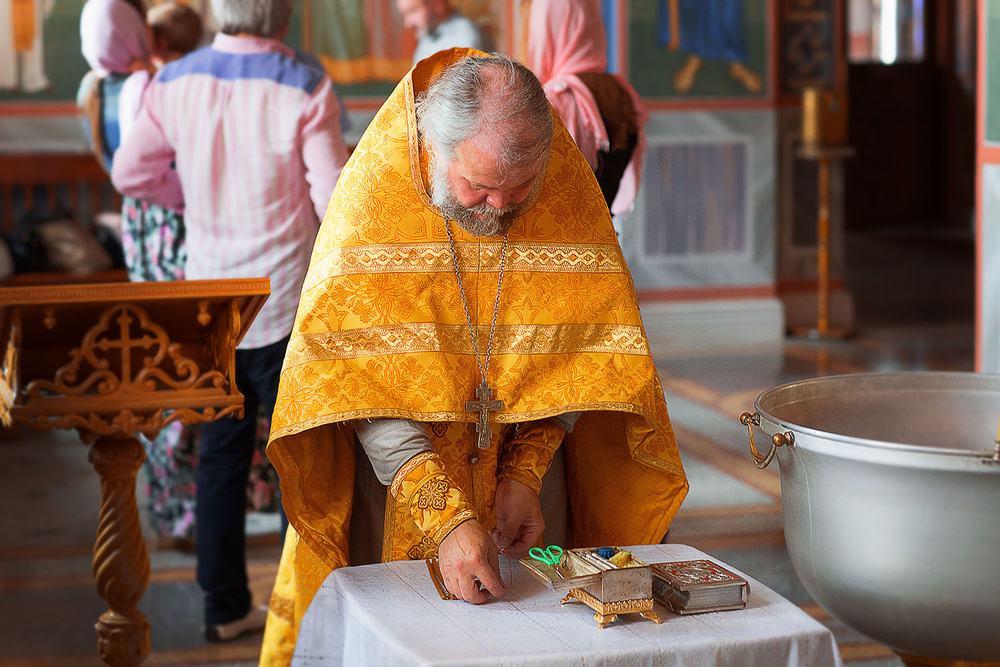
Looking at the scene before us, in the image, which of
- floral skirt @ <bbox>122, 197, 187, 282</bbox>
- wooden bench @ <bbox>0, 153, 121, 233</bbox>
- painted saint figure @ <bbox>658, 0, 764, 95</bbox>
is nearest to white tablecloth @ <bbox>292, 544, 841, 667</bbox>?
floral skirt @ <bbox>122, 197, 187, 282</bbox>

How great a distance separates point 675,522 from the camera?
4109 mm

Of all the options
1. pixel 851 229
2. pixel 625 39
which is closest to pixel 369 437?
pixel 625 39

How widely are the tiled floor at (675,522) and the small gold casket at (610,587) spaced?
170 cm

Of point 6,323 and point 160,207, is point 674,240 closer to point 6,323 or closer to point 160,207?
point 160,207

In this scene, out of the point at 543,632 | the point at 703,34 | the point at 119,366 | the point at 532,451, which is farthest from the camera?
the point at 703,34

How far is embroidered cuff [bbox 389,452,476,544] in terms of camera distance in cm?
176

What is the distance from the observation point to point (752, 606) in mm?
1623

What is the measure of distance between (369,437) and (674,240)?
569cm

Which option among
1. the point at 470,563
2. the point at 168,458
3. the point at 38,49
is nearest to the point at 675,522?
the point at 168,458

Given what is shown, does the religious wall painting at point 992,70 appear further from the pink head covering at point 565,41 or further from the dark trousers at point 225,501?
the dark trousers at point 225,501

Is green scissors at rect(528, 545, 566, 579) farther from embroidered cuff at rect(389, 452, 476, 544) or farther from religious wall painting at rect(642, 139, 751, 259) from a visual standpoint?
religious wall painting at rect(642, 139, 751, 259)

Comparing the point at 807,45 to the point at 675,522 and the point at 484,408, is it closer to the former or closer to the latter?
the point at 675,522

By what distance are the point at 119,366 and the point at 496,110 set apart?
1086mm

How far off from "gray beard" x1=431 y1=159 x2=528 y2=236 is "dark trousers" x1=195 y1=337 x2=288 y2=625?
4.38 feet
